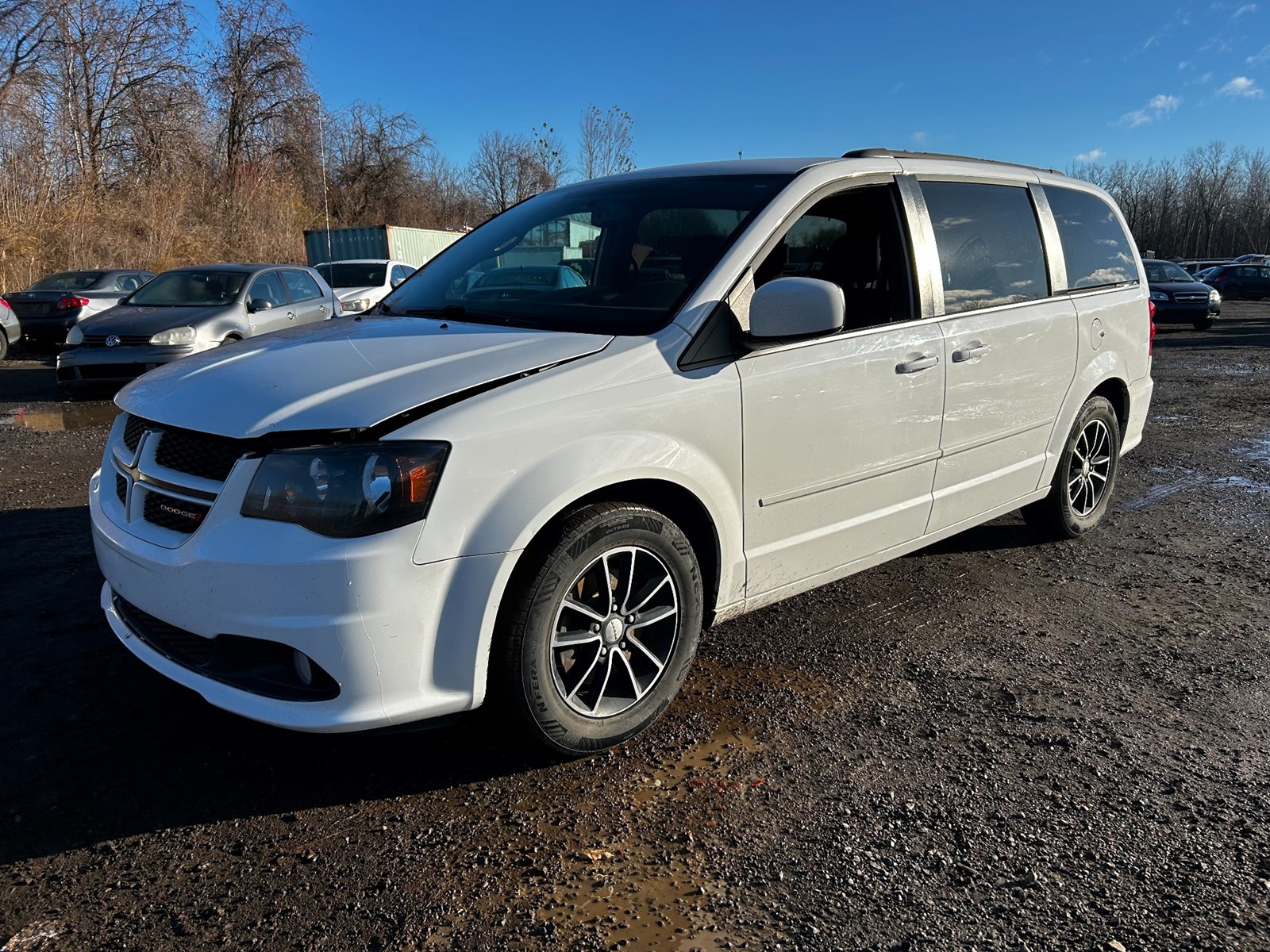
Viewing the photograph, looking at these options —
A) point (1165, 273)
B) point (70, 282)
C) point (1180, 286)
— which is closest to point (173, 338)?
point (70, 282)

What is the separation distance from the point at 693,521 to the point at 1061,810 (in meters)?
1.41

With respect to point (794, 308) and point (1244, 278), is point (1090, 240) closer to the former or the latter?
point (794, 308)

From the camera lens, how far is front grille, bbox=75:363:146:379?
10156mm

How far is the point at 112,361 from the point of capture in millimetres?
10141

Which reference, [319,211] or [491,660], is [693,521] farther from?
[319,211]

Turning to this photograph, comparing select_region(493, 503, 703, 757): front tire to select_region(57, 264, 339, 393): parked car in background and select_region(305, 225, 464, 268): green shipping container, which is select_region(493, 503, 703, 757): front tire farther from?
select_region(305, 225, 464, 268): green shipping container

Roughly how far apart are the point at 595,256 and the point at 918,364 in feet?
4.57

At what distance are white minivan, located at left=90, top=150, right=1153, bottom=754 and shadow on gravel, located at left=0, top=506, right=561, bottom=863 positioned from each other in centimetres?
35

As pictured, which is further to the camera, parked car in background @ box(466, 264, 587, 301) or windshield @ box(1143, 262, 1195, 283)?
windshield @ box(1143, 262, 1195, 283)

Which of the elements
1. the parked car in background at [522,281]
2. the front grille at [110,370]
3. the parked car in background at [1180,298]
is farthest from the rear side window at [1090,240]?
the parked car in background at [1180,298]

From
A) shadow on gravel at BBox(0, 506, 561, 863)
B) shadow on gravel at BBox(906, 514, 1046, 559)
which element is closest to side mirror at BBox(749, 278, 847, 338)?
shadow on gravel at BBox(0, 506, 561, 863)

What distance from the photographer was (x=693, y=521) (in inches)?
125

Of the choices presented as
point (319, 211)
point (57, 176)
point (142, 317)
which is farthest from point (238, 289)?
point (319, 211)

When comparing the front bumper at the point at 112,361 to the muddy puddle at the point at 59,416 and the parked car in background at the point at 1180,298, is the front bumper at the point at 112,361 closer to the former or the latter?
the muddy puddle at the point at 59,416
